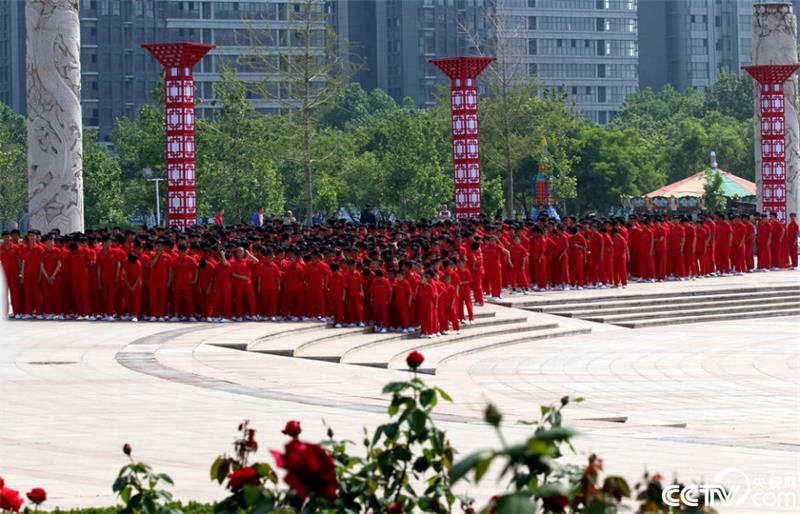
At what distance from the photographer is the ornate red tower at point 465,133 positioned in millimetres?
33906

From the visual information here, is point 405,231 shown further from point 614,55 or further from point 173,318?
point 614,55

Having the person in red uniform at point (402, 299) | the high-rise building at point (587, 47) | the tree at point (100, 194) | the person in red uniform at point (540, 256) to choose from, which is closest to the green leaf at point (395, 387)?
the person in red uniform at point (402, 299)

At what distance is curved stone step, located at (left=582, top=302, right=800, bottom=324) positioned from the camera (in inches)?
1083

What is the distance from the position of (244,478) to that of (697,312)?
78.0 ft

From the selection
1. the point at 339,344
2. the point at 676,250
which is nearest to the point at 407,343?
the point at 339,344

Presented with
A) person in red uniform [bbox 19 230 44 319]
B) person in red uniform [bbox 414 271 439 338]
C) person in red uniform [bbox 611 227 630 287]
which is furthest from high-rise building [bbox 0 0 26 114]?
person in red uniform [bbox 414 271 439 338]

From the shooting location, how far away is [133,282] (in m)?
23.8

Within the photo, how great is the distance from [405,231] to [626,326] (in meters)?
4.48

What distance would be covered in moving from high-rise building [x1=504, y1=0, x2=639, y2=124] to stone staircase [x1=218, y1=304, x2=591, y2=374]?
294ft

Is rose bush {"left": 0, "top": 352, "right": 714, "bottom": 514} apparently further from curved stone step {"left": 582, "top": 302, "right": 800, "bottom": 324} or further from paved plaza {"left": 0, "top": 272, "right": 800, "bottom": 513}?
curved stone step {"left": 582, "top": 302, "right": 800, "bottom": 324}

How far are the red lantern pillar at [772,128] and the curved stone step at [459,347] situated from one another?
1480 centimetres

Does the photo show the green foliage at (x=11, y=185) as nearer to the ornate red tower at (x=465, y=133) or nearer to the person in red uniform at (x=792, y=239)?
the ornate red tower at (x=465, y=133)

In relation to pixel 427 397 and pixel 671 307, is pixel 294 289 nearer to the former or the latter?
pixel 671 307

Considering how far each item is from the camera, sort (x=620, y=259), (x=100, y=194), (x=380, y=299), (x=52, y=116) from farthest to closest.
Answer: (x=100, y=194), (x=620, y=259), (x=52, y=116), (x=380, y=299)
